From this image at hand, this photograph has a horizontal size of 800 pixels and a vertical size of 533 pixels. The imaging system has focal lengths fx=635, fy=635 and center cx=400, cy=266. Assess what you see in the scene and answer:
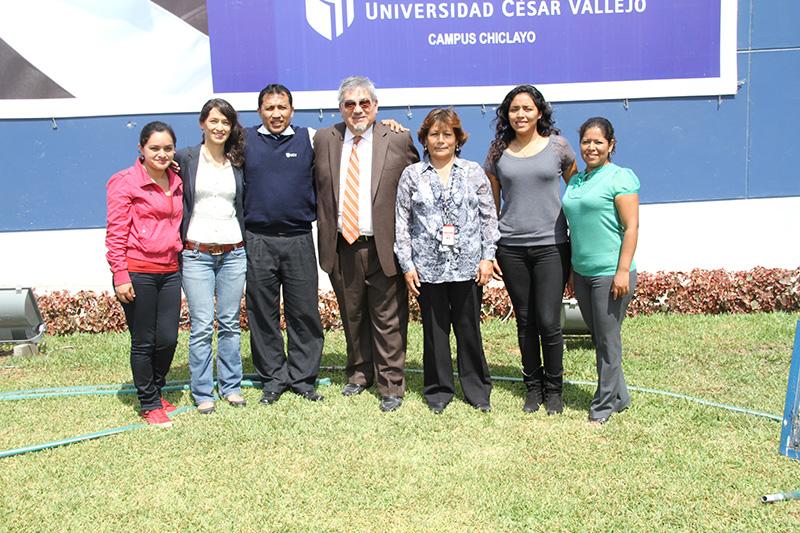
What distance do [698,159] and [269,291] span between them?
555 cm

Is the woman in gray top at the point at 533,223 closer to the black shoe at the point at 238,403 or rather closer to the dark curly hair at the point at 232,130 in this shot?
the dark curly hair at the point at 232,130

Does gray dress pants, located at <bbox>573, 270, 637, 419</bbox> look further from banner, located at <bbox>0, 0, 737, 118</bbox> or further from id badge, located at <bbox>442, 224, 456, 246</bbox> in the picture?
banner, located at <bbox>0, 0, 737, 118</bbox>

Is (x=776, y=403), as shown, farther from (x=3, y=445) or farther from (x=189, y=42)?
(x=189, y=42)

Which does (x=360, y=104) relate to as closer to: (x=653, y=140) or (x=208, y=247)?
(x=208, y=247)

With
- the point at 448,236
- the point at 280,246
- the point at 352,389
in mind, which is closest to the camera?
the point at 448,236

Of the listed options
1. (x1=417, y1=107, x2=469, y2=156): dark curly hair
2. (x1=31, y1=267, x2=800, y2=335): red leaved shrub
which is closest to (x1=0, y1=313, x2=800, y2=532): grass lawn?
(x1=31, y1=267, x2=800, y2=335): red leaved shrub

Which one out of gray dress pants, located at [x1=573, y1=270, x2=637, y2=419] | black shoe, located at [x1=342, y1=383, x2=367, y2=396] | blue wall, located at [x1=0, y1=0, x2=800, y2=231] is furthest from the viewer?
blue wall, located at [x1=0, y1=0, x2=800, y2=231]

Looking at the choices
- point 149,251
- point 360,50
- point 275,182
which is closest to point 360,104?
point 275,182

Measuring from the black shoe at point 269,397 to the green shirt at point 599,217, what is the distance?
234 cm

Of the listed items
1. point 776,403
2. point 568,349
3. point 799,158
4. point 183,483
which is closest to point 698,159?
point 799,158

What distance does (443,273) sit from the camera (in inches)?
165

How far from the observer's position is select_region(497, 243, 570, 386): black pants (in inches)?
163

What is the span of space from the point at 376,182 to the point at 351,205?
0.77 ft

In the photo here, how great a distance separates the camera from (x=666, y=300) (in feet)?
22.4
